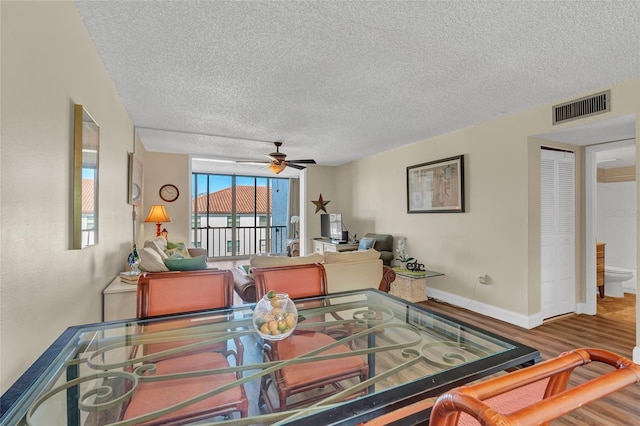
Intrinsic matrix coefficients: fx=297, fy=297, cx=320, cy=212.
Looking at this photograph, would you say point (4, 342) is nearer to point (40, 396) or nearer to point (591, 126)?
point (40, 396)

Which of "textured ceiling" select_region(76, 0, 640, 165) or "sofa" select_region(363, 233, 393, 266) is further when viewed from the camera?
"sofa" select_region(363, 233, 393, 266)

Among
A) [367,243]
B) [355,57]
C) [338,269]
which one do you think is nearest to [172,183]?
[367,243]

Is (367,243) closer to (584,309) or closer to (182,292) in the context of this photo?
(584,309)

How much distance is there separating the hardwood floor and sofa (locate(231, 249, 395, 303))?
1467 mm

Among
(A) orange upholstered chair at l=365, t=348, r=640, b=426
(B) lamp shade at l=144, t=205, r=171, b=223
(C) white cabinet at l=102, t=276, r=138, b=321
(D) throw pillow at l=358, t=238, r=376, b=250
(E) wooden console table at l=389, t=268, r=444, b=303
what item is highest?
(B) lamp shade at l=144, t=205, r=171, b=223

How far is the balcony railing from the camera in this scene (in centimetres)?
817

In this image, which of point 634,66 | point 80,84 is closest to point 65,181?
point 80,84

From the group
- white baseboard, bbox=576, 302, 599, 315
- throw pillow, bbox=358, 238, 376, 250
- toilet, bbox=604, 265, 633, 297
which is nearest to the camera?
white baseboard, bbox=576, 302, 599, 315

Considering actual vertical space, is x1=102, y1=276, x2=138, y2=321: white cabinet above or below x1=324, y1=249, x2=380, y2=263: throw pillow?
below

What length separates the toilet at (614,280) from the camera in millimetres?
4222

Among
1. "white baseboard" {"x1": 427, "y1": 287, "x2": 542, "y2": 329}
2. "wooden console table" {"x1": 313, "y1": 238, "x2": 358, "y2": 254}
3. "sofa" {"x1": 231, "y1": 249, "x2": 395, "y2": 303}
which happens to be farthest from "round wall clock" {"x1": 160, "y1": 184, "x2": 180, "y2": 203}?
"white baseboard" {"x1": 427, "y1": 287, "x2": 542, "y2": 329}

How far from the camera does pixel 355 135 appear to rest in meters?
4.41

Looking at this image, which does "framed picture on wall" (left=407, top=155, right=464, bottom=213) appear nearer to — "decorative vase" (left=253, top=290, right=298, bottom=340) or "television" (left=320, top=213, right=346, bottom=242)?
"television" (left=320, top=213, right=346, bottom=242)

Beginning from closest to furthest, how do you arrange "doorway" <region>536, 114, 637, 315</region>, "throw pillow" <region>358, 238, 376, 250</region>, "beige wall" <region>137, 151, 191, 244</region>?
"doorway" <region>536, 114, 637, 315</region>
"throw pillow" <region>358, 238, 376, 250</region>
"beige wall" <region>137, 151, 191, 244</region>
